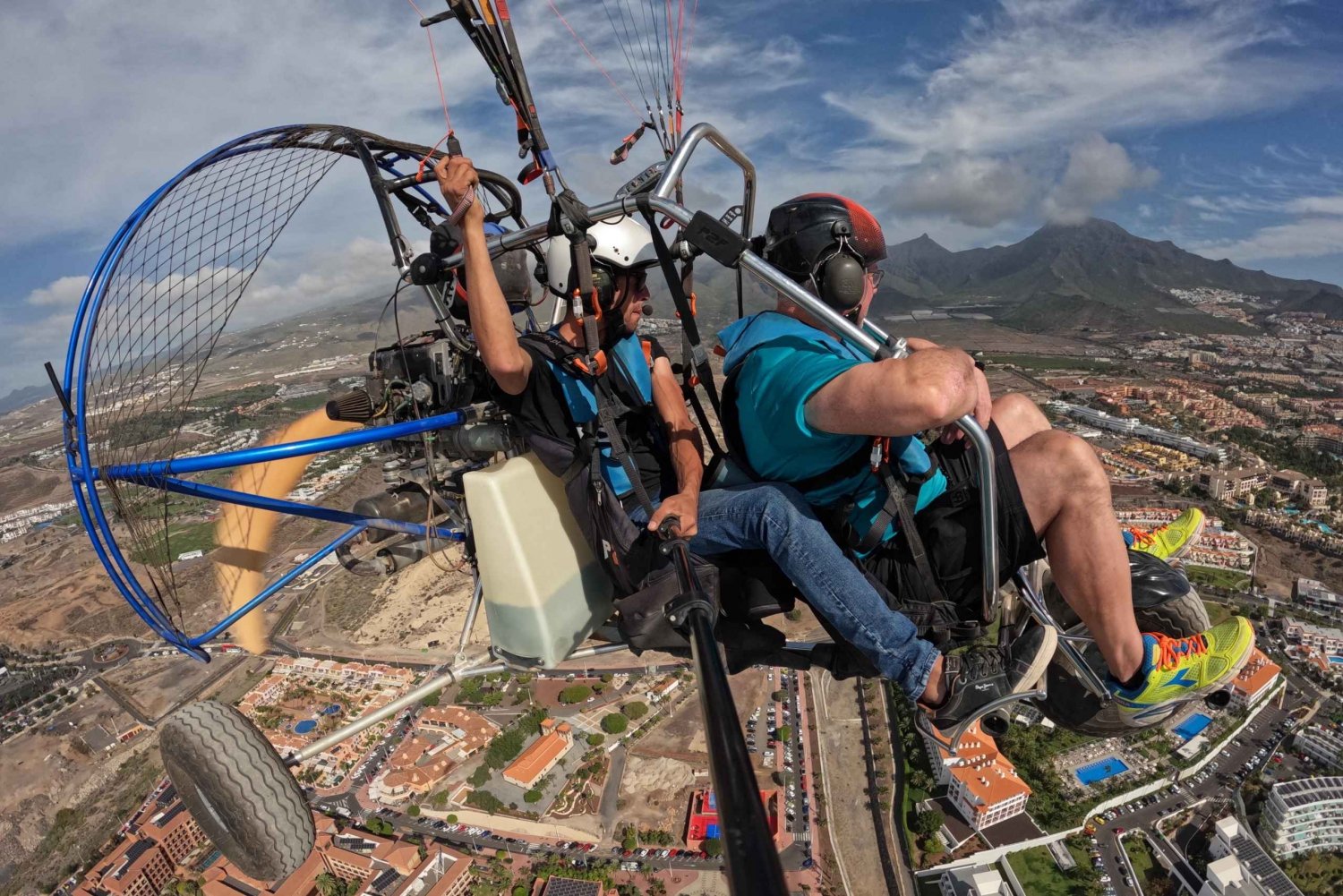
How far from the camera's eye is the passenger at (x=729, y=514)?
91.6 inches

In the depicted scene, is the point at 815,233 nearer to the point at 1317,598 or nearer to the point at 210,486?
the point at 210,486

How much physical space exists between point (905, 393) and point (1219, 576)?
1091 inches

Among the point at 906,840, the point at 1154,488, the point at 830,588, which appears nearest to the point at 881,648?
the point at 830,588

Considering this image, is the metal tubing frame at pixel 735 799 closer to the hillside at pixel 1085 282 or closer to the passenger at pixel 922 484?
the passenger at pixel 922 484

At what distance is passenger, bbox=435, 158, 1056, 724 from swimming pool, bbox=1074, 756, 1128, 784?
14.1 meters

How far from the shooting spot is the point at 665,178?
7.71 feet

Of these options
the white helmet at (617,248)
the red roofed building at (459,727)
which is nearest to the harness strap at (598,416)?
the white helmet at (617,248)

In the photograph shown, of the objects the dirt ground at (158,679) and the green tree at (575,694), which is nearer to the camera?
the green tree at (575,694)

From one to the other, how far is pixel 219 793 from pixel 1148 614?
4.56 metres

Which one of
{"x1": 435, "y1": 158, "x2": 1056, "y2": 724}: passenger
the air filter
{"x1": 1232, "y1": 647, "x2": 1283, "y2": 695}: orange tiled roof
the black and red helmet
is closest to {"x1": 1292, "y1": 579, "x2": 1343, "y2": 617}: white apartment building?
{"x1": 1232, "y1": 647, "x2": 1283, "y2": 695}: orange tiled roof

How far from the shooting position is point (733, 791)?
2.45 feet

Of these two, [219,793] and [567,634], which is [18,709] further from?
[567,634]

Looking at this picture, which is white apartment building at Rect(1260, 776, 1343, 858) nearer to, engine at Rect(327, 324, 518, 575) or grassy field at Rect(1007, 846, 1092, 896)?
grassy field at Rect(1007, 846, 1092, 896)

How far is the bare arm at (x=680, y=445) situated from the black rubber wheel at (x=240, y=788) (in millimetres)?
2280
